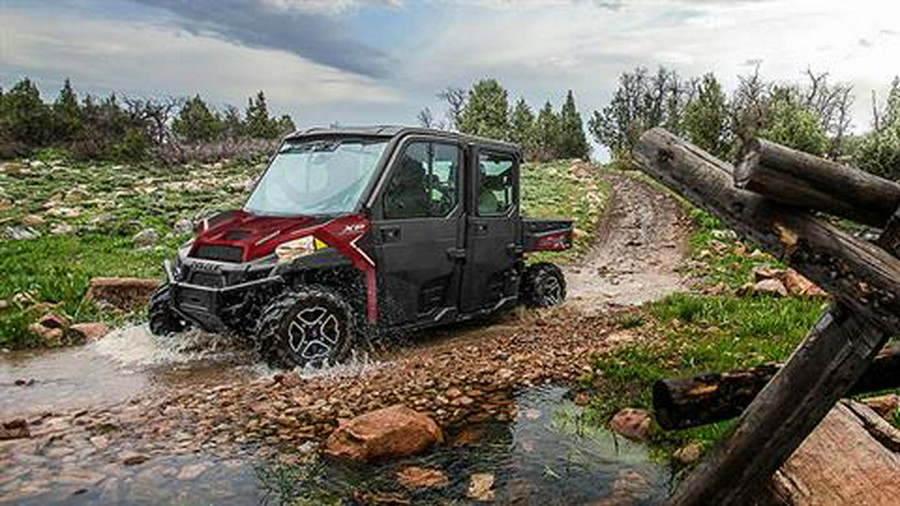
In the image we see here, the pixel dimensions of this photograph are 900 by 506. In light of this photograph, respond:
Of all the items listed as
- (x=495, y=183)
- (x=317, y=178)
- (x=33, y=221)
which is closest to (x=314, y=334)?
(x=317, y=178)

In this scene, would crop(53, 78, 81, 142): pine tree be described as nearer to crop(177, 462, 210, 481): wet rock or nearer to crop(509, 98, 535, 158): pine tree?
crop(509, 98, 535, 158): pine tree

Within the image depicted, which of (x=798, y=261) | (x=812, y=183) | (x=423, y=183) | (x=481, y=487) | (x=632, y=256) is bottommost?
(x=632, y=256)

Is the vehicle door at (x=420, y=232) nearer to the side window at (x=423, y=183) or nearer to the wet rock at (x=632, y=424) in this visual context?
the side window at (x=423, y=183)

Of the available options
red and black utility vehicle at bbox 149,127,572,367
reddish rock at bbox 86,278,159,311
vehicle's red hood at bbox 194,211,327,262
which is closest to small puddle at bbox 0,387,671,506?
red and black utility vehicle at bbox 149,127,572,367

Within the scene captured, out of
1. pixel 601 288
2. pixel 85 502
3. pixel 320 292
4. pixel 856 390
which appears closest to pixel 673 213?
pixel 601 288

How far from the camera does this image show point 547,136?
64.2 m

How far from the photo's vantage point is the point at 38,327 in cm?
855

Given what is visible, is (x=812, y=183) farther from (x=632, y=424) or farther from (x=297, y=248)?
(x=297, y=248)

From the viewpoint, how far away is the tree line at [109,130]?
3862 centimetres

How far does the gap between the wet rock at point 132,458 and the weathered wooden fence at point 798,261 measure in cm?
341

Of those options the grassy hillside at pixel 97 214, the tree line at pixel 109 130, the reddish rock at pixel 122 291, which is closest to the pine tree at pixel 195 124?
the tree line at pixel 109 130

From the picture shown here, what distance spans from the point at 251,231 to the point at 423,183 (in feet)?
6.37

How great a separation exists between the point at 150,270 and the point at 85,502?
8.72 meters

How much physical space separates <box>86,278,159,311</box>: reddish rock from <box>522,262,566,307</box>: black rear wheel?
5.41m
